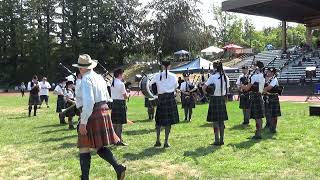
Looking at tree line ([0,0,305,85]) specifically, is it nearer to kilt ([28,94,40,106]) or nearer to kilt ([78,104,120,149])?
kilt ([28,94,40,106])

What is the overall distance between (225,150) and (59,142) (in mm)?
4009

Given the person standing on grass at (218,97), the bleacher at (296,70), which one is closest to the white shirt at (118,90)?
the person standing on grass at (218,97)

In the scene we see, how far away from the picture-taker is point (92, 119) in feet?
19.9

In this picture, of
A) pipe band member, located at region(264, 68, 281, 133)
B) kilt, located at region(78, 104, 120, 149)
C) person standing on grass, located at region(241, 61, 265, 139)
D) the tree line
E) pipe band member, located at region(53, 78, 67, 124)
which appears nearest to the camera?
kilt, located at region(78, 104, 120, 149)

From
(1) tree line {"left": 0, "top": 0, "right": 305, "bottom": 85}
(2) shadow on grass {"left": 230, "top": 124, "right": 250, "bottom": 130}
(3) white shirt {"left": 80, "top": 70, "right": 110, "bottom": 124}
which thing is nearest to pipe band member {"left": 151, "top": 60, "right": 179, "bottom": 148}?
(3) white shirt {"left": 80, "top": 70, "right": 110, "bottom": 124}

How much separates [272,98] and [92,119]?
20.2ft

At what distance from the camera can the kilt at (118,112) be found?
32.7 feet

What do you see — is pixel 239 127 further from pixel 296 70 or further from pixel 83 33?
pixel 83 33

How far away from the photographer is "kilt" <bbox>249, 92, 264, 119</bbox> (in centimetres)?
1010

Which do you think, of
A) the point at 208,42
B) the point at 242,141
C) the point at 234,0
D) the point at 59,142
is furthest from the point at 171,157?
the point at 208,42

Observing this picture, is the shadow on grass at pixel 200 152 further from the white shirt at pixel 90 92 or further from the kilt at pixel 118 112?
the white shirt at pixel 90 92

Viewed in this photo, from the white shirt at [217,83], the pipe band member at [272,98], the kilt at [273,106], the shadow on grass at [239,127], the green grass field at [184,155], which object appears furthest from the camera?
the shadow on grass at [239,127]

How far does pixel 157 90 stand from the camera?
9.55 m

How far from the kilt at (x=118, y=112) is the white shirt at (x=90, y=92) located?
3.73 metres
